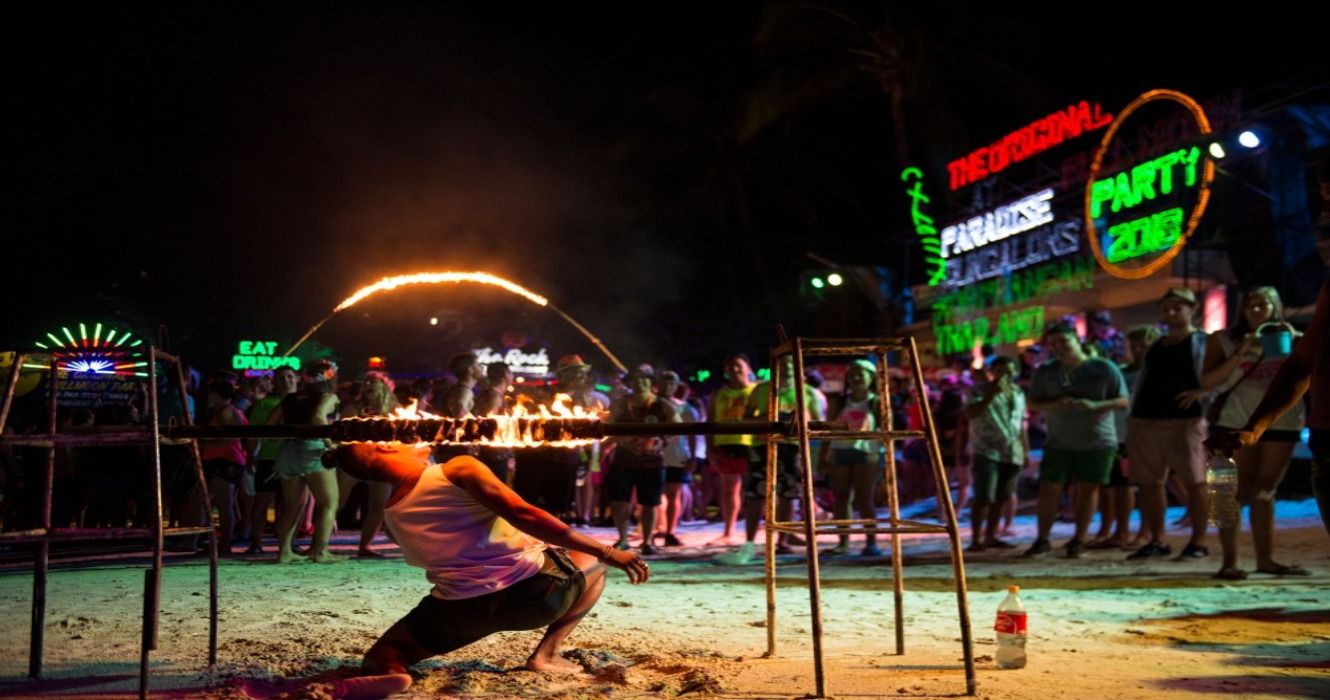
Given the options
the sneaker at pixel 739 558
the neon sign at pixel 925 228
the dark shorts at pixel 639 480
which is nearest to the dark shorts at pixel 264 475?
the dark shorts at pixel 639 480

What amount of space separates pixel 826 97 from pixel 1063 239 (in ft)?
29.9

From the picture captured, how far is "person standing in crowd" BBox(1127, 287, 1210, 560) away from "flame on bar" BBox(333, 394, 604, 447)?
18.7ft

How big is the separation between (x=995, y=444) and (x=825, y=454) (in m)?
1.64

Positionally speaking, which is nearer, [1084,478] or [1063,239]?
[1084,478]

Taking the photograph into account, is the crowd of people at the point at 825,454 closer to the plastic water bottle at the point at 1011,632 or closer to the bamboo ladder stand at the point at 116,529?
the bamboo ladder stand at the point at 116,529

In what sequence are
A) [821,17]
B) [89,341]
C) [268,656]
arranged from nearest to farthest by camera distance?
[268,656]
[89,341]
[821,17]

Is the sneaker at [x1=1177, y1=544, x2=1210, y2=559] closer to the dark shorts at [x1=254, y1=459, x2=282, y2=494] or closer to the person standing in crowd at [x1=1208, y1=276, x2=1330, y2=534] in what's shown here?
the person standing in crowd at [x1=1208, y1=276, x2=1330, y2=534]

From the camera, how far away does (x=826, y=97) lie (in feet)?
97.2

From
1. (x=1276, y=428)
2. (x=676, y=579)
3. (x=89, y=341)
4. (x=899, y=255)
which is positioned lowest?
(x=676, y=579)

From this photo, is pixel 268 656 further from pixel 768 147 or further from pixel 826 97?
pixel 768 147

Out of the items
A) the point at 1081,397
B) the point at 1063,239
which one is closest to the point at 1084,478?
the point at 1081,397

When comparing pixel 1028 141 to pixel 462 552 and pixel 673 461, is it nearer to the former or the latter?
pixel 673 461

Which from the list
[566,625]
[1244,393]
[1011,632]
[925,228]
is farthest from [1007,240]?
[566,625]

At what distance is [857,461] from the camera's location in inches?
393
